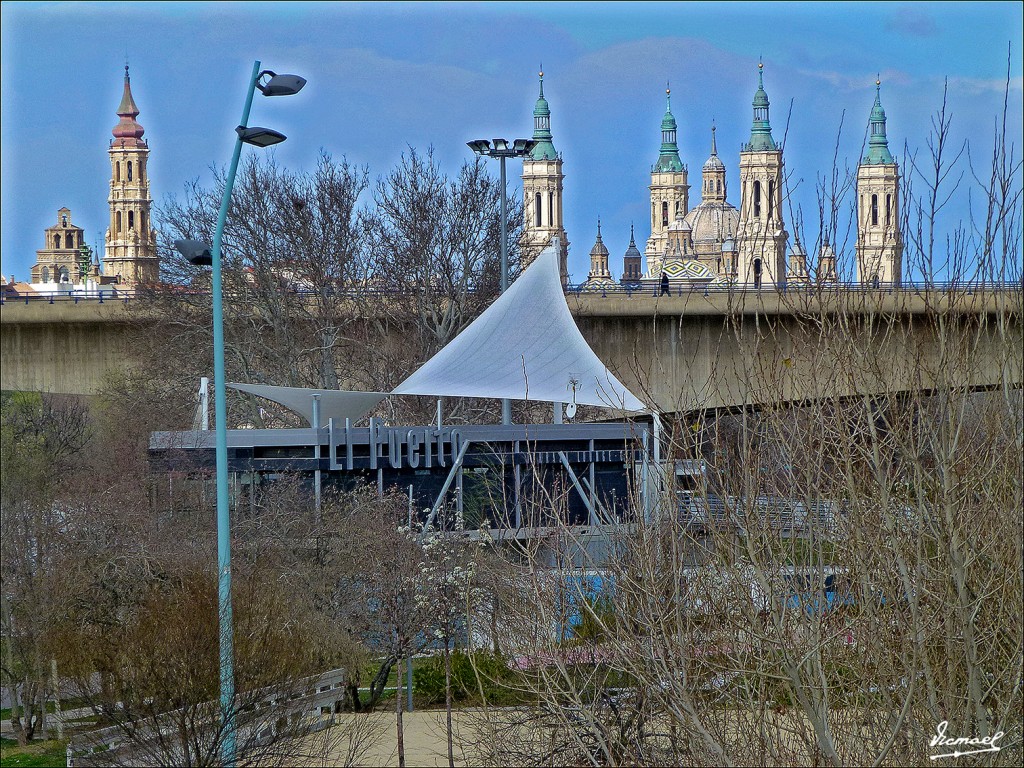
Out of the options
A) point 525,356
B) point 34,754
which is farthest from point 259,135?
point 525,356

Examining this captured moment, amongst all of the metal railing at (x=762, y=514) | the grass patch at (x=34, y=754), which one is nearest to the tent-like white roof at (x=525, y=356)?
the grass patch at (x=34, y=754)

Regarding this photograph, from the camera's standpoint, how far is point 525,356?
25922 millimetres

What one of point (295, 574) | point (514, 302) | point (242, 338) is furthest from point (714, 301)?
point (295, 574)

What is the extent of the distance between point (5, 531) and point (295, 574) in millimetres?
5227

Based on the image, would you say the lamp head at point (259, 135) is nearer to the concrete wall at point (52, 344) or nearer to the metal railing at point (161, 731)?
the metal railing at point (161, 731)

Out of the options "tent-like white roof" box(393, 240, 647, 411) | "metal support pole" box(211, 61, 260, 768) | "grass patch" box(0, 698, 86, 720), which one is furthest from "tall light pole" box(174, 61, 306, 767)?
"tent-like white roof" box(393, 240, 647, 411)

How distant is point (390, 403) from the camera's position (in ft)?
121

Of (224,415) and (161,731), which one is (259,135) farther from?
(161,731)

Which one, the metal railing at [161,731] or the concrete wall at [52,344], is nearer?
the metal railing at [161,731]

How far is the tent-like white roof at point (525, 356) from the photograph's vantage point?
2478cm

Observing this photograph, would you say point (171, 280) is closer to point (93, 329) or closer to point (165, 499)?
point (93, 329)

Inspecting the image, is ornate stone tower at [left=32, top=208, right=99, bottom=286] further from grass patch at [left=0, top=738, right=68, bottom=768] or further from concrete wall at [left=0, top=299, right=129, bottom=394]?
grass patch at [left=0, top=738, right=68, bottom=768]

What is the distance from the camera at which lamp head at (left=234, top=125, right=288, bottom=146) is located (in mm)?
12883

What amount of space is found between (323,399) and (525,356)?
408 centimetres
